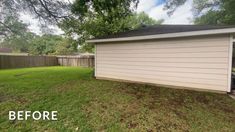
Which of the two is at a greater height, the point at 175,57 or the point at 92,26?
the point at 92,26

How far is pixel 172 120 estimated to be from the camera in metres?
3.20

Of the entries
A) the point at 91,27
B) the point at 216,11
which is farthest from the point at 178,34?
the point at 216,11

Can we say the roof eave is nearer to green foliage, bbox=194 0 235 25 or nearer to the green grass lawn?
the green grass lawn

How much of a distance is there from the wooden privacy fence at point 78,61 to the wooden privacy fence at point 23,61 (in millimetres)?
1113

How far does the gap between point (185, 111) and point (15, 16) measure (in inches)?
308

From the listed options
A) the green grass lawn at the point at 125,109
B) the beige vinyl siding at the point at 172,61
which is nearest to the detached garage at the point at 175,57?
the beige vinyl siding at the point at 172,61

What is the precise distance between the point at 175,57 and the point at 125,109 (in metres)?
3.08

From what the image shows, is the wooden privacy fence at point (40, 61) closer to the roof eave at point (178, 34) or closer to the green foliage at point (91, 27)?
the green foliage at point (91, 27)

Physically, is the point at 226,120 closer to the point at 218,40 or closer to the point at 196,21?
the point at 218,40

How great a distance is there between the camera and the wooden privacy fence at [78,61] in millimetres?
15968

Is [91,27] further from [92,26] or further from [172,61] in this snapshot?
[172,61]

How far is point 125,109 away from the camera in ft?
12.4

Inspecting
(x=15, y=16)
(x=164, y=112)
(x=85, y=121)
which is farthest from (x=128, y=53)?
(x=15, y=16)

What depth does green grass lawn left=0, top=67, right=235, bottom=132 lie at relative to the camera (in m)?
2.99
